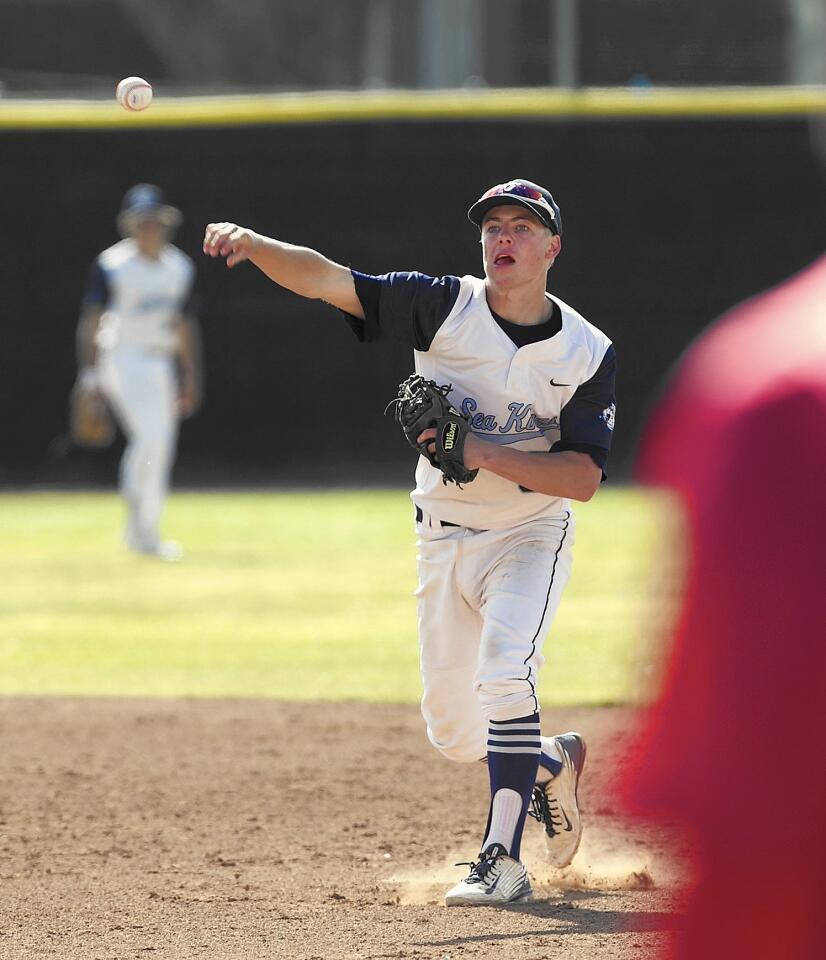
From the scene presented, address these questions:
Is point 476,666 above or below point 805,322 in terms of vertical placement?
below

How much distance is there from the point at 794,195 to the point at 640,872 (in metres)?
12.2

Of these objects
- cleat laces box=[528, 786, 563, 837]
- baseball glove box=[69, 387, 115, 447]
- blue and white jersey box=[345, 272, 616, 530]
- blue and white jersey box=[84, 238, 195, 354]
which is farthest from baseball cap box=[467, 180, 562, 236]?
baseball glove box=[69, 387, 115, 447]

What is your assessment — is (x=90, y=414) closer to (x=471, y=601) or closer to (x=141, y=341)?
(x=141, y=341)

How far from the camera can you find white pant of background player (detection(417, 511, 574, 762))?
15.0ft

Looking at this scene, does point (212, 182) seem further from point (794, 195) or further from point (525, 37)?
point (794, 195)

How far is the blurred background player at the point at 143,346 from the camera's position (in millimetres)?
11844

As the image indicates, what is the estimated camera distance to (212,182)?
54.0ft

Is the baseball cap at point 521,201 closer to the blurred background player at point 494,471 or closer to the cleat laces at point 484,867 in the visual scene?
the blurred background player at point 494,471

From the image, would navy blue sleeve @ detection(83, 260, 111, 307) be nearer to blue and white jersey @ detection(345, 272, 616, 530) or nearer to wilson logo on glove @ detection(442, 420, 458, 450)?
blue and white jersey @ detection(345, 272, 616, 530)

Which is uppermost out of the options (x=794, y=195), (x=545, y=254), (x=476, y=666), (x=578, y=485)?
(x=794, y=195)

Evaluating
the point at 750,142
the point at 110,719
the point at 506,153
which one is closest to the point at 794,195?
the point at 750,142

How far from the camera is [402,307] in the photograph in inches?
181

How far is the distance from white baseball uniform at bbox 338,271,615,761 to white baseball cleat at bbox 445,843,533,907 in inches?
14.9

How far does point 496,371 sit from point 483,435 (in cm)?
18
